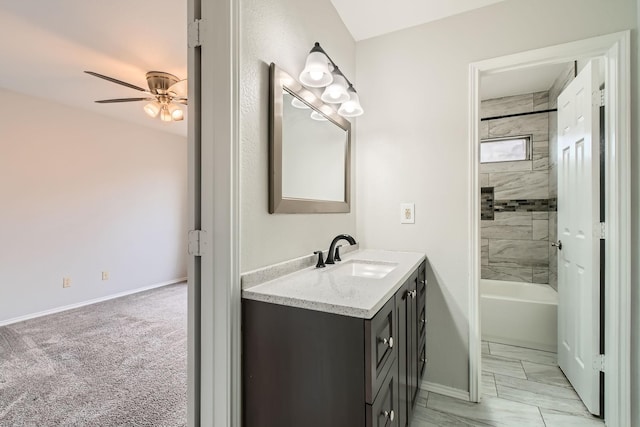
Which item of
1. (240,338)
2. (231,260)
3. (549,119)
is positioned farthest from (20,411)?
(549,119)

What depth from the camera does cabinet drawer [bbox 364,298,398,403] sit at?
912 millimetres

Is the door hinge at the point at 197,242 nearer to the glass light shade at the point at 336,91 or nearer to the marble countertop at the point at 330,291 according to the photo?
the marble countertop at the point at 330,291

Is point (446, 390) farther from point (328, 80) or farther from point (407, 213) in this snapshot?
point (328, 80)

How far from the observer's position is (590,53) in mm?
1676

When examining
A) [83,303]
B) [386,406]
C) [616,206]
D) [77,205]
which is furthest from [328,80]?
[83,303]

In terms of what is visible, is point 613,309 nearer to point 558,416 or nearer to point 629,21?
point 558,416

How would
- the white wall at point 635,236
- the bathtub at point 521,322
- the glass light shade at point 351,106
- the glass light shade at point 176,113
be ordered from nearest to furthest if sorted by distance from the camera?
the white wall at point 635,236, the glass light shade at point 351,106, the bathtub at point 521,322, the glass light shade at point 176,113

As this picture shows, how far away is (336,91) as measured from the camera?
1.66 meters

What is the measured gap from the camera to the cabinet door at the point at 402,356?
1.27 meters

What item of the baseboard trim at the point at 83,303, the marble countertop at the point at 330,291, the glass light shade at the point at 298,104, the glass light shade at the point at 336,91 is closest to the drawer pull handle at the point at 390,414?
the marble countertop at the point at 330,291

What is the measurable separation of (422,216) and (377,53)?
1.27 meters

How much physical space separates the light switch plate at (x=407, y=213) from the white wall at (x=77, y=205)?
3993mm

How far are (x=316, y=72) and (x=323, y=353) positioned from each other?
128cm

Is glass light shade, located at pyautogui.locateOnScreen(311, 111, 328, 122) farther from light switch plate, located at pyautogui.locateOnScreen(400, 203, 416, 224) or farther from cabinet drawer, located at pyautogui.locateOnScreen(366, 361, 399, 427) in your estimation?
cabinet drawer, located at pyautogui.locateOnScreen(366, 361, 399, 427)
